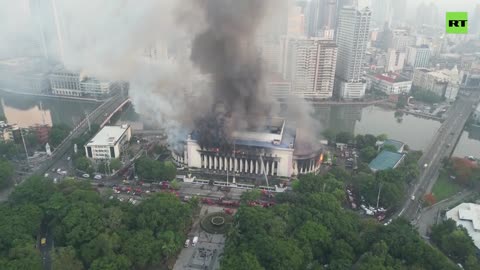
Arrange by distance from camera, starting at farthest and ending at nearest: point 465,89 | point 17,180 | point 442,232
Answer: point 465,89
point 17,180
point 442,232

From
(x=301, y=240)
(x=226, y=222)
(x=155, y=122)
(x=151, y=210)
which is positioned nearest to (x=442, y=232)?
(x=301, y=240)

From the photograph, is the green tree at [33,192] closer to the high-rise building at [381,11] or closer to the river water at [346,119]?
the river water at [346,119]

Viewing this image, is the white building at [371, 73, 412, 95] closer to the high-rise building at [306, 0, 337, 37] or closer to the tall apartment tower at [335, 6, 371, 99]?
the tall apartment tower at [335, 6, 371, 99]

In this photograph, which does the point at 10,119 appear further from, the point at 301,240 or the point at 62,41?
the point at 301,240

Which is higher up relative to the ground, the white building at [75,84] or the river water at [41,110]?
the white building at [75,84]

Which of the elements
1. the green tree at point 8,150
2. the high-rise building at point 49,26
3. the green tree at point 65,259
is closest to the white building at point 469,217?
the green tree at point 65,259

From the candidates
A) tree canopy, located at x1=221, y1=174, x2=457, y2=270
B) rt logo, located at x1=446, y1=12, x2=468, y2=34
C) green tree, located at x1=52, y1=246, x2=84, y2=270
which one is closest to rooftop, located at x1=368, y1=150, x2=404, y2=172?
tree canopy, located at x1=221, y1=174, x2=457, y2=270
